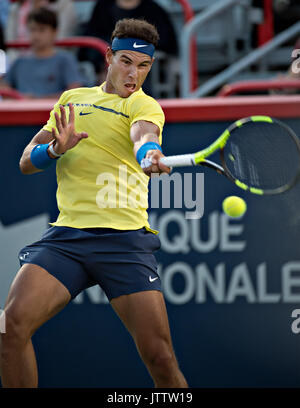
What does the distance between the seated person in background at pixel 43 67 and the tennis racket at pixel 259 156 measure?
2343 millimetres

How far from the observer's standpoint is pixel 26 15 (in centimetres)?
705

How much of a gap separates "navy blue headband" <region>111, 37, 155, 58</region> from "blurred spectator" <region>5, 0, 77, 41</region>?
128 inches

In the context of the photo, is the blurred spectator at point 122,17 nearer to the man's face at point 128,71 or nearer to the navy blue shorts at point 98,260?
the man's face at point 128,71

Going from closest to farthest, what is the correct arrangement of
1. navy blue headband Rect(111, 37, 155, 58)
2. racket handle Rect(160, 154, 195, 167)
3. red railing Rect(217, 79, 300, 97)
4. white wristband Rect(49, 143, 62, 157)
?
1. racket handle Rect(160, 154, 195, 167)
2. white wristband Rect(49, 143, 62, 157)
3. navy blue headband Rect(111, 37, 155, 58)
4. red railing Rect(217, 79, 300, 97)

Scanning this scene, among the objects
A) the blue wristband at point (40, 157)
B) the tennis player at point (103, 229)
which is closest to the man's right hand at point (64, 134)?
the tennis player at point (103, 229)

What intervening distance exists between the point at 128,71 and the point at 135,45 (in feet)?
→ 0.44

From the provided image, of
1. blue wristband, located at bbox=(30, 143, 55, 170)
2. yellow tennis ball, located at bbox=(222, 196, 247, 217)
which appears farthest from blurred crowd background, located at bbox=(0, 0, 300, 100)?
blue wristband, located at bbox=(30, 143, 55, 170)

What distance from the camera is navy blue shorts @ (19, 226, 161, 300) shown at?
3.59 m

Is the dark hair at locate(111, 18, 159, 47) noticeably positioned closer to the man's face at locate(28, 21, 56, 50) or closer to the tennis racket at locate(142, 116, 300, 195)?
the tennis racket at locate(142, 116, 300, 195)

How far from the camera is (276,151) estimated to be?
3691 millimetres
